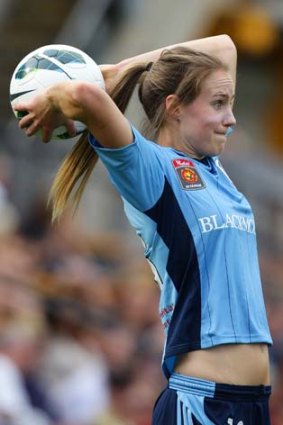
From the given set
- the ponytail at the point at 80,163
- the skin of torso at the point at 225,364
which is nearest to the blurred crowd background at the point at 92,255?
the ponytail at the point at 80,163

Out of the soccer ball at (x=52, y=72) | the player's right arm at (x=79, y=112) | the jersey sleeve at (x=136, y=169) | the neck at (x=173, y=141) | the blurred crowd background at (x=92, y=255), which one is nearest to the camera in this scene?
the player's right arm at (x=79, y=112)

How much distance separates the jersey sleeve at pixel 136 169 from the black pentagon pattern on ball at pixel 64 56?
14.4 inches

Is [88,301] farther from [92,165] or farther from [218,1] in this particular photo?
[218,1]

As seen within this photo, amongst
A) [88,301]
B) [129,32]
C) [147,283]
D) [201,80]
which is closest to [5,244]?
[88,301]

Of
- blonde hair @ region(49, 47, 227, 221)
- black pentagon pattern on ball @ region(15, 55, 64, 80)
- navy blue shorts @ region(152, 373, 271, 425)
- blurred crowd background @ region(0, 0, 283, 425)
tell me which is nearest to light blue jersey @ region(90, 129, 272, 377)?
navy blue shorts @ region(152, 373, 271, 425)

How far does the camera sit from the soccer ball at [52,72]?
4559 millimetres

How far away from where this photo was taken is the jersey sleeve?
429 centimetres

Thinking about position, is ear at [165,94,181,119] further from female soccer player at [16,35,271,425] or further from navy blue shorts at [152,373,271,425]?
navy blue shorts at [152,373,271,425]

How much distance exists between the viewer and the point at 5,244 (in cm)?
1002

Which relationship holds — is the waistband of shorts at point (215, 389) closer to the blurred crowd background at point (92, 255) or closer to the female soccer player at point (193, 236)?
the female soccer player at point (193, 236)

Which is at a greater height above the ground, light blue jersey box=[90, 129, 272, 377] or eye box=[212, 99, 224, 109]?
eye box=[212, 99, 224, 109]

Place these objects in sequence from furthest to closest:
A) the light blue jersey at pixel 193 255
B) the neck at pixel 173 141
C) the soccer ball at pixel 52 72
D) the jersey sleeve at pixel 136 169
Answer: the neck at pixel 173 141
the soccer ball at pixel 52 72
the light blue jersey at pixel 193 255
the jersey sleeve at pixel 136 169

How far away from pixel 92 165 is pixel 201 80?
468mm

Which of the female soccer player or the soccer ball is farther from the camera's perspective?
the soccer ball
